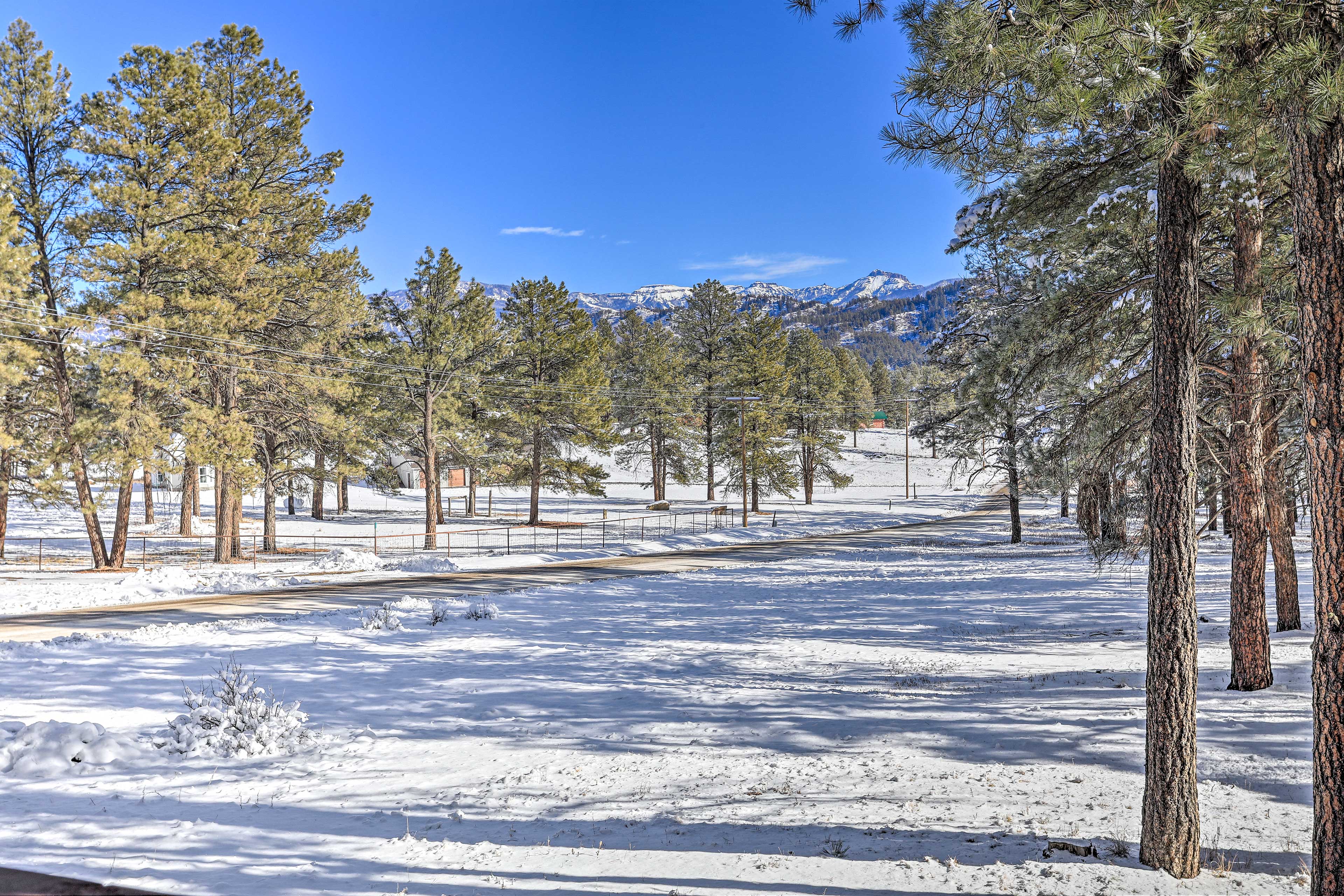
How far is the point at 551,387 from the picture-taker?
37562mm

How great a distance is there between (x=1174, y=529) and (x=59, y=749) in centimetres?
987

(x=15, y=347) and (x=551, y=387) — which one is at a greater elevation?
(x=551, y=387)

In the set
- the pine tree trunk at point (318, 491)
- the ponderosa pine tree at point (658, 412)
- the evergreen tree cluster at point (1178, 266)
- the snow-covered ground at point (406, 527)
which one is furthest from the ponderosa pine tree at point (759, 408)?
the evergreen tree cluster at point (1178, 266)

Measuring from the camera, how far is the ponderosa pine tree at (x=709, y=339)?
48844 mm

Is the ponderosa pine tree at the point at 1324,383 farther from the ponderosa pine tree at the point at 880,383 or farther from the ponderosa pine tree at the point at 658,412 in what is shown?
the ponderosa pine tree at the point at 880,383

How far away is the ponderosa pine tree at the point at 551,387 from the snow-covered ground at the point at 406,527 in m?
4.51

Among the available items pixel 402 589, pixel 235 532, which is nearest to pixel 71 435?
pixel 235 532

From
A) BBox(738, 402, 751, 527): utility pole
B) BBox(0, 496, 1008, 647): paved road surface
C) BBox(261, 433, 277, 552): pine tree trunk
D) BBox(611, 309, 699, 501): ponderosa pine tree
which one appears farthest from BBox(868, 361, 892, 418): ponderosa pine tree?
BBox(261, 433, 277, 552): pine tree trunk

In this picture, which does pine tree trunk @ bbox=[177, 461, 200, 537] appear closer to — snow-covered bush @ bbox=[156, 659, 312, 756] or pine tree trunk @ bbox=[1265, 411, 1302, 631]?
snow-covered bush @ bbox=[156, 659, 312, 756]

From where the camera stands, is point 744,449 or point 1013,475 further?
point 744,449

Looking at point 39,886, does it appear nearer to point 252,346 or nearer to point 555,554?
point 252,346

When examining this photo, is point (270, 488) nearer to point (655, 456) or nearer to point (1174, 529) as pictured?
point (655, 456)

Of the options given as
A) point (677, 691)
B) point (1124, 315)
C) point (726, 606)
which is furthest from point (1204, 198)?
point (726, 606)

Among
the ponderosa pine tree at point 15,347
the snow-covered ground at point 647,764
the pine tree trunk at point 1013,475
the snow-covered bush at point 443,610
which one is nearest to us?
the snow-covered ground at point 647,764
